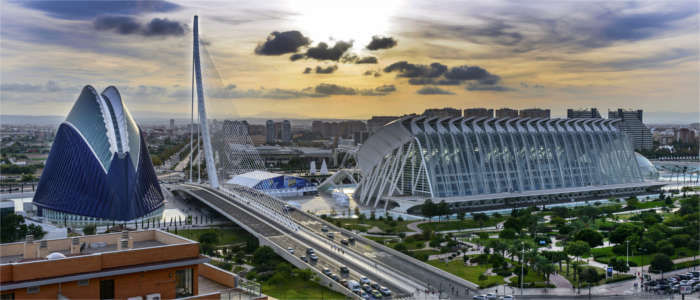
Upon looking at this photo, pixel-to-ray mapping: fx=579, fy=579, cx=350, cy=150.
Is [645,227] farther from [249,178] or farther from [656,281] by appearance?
[249,178]

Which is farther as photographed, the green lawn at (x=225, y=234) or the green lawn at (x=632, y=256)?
the green lawn at (x=225, y=234)

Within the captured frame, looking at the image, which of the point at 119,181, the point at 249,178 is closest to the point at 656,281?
the point at 119,181

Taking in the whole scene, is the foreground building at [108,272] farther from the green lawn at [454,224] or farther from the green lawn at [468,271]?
the green lawn at [454,224]

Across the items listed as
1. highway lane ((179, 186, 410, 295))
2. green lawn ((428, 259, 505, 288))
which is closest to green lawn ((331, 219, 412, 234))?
highway lane ((179, 186, 410, 295))

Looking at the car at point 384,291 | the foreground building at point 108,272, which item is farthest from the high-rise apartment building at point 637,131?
the foreground building at point 108,272

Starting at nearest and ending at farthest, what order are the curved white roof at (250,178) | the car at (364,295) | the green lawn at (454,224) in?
the car at (364,295) → the green lawn at (454,224) → the curved white roof at (250,178)

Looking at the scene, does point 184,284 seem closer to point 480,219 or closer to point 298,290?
point 298,290

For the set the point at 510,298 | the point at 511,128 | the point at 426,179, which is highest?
the point at 511,128
